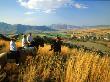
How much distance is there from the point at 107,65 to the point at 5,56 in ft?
16.1

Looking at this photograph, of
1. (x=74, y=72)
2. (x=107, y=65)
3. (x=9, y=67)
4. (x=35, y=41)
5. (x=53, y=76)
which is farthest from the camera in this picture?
(x=35, y=41)

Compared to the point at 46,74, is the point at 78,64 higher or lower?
higher

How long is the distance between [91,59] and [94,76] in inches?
18.2

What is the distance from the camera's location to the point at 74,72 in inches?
247

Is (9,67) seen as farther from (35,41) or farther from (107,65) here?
(35,41)

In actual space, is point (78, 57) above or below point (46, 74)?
above

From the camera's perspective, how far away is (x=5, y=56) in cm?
1016

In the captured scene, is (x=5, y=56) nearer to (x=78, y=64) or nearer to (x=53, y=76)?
(x=53, y=76)

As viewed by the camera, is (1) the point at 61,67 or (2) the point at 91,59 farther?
(1) the point at 61,67

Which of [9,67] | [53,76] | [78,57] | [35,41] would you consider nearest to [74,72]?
[78,57]

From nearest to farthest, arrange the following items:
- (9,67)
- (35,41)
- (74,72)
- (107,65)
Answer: (74,72) → (107,65) → (9,67) → (35,41)

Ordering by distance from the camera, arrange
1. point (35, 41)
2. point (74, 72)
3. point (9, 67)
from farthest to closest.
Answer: point (35, 41)
point (9, 67)
point (74, 72)

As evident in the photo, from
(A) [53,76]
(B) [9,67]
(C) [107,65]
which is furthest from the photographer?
(B) [9,67]

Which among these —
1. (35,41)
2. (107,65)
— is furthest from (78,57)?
(35,41)
